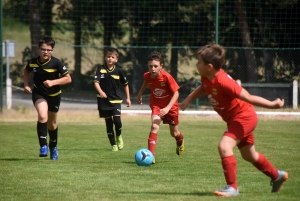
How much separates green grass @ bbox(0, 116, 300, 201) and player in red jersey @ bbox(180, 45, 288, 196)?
227 millimetres

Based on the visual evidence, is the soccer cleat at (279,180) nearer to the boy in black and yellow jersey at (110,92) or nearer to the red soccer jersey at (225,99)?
the red soccer jersey at (225,99)

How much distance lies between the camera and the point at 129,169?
8.88 metres

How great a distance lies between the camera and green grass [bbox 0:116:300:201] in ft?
22.8

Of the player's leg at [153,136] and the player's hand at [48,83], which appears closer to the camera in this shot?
the player's hand at [48,83]

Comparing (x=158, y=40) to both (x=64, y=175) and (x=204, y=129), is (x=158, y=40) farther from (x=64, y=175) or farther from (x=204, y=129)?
(x=64, y=175)

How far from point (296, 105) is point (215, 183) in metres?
13.4

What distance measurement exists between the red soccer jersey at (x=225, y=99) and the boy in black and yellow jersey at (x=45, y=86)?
3.47 meters

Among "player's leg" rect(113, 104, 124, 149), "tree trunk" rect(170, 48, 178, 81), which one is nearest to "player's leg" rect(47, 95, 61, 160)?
"player's leg" rect(113, 104, 124, 149)

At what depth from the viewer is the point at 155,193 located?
6.93 metres

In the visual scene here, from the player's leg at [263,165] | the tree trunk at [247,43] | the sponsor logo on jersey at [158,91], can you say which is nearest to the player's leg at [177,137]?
the sponsor logo on jersey at [158,91]

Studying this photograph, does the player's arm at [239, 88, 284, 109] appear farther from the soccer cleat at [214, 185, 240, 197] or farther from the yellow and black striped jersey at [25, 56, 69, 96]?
the yellow and black striped jersey at [25, 56, 69, 96]

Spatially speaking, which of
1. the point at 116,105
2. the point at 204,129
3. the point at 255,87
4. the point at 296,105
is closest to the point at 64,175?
the point at 116,105

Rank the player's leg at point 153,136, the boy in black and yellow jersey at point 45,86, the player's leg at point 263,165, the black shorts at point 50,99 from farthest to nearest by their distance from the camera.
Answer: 1. the black shorts at point 50,99
2. the boy in black and yellow jersey at point 45,86
3. the player's leg at point 153,136
4. the player's leg at point 263,165

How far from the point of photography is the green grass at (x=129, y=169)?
6.95 meters
